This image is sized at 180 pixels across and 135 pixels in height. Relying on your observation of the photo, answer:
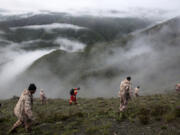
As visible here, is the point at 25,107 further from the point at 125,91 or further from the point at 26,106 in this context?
the point at 125,91

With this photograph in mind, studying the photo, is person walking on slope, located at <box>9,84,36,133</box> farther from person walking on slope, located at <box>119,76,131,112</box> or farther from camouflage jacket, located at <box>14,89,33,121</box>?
person walking on slope, located at <box>119,76,131,112</box>

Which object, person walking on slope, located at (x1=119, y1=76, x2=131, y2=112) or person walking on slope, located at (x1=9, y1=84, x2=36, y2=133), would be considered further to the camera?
person walking on slope, located at (x1=119, y1=76, x2=131, y2=112)

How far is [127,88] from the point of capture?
42.0ft

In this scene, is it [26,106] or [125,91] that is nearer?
[26,106]

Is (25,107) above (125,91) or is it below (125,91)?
below

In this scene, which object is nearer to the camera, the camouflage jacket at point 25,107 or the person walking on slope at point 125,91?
the camouflage jacket at point 25,107

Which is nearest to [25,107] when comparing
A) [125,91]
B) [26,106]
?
[26,106]

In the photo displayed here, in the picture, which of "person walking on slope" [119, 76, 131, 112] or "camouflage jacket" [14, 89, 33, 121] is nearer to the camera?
"camouflage jacket" [14, 89, 33, 121]

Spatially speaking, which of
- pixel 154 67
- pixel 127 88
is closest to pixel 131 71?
Answer: pixel 154 67

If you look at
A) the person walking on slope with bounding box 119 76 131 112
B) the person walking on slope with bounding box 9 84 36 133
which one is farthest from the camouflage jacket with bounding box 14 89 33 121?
the person walking on slope with bounding box 119 76 131 112

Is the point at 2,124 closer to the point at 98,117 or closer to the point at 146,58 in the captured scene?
the point at 98,117

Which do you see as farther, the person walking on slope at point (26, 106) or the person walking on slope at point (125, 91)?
the person walking on slope at point (125, 91)

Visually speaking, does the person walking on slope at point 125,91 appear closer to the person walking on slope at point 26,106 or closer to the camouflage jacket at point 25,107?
the person walking on slope at point 26,106

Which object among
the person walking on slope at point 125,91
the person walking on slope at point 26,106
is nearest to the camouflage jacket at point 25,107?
the person walking on slope at point 26,106
